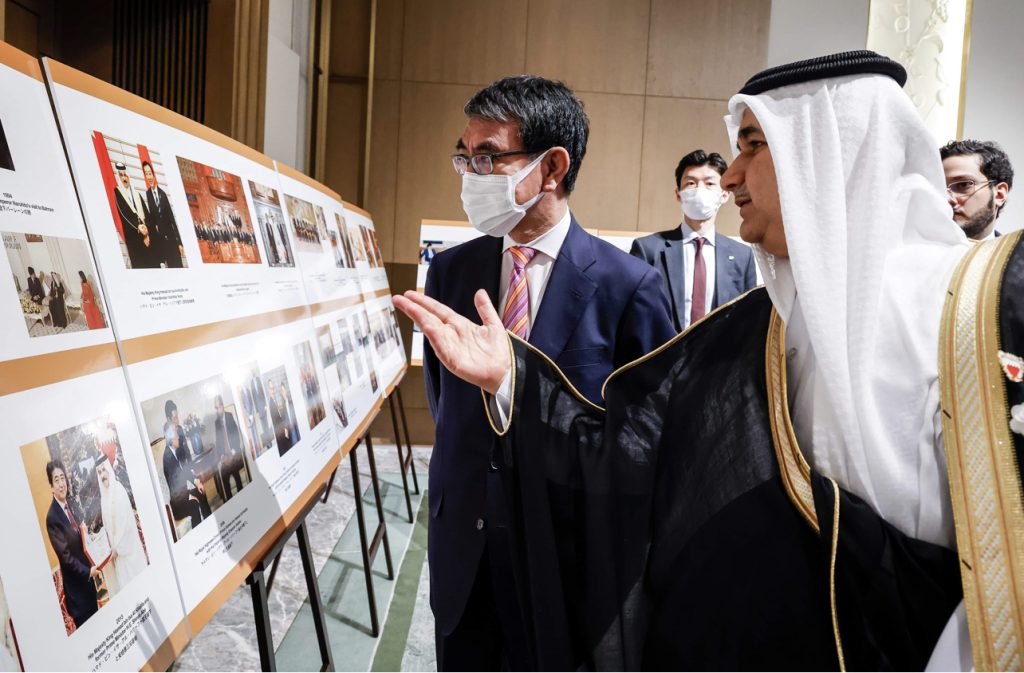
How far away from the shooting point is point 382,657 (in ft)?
7.67

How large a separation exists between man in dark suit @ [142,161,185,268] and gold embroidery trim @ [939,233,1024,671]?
116 cm

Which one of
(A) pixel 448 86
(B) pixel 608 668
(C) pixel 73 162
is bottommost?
(B) pixel 608 668

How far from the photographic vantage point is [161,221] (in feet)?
3.51

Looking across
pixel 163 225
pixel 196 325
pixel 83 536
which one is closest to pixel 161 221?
pixel 163 225

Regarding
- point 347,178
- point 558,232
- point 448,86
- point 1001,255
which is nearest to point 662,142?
point 448,86

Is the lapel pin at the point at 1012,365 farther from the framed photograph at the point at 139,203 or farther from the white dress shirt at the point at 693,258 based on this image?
the white dress shirt at the point at 693,258

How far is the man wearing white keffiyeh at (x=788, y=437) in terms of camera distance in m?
0.80

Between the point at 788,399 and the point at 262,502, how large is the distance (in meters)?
0.99

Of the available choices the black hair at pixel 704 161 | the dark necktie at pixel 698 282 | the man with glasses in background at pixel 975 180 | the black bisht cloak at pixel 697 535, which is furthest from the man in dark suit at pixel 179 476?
the black hair at pixel 704 161

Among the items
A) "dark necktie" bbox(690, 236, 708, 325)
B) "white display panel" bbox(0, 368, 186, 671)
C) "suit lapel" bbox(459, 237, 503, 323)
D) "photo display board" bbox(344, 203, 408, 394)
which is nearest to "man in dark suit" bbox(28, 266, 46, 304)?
"white display panel" bbox(0, 368, 186, 671)

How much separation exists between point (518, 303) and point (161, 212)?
0.87m

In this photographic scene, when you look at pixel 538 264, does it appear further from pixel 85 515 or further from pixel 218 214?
pixel 85 515

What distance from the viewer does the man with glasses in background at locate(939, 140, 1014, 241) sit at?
261 cm

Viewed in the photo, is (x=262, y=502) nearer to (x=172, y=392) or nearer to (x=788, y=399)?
(x=172, y=392)
